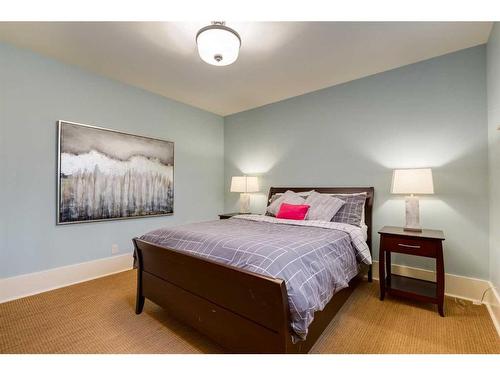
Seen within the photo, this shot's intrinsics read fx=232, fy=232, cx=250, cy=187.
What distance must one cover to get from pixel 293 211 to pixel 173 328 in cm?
167

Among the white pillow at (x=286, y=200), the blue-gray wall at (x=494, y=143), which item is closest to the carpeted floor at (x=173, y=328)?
the blue-gray wall at (x=494, y=143)

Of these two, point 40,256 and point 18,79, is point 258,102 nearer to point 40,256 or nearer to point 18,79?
point 18,79

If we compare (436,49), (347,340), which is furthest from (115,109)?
(436,49)

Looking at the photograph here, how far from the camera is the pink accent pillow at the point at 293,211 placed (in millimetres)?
2703

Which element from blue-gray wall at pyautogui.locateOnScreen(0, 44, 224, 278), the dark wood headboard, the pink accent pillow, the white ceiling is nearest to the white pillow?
the pink accent pillow

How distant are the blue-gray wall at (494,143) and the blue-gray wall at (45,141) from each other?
373 cm

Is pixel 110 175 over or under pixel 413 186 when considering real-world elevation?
over

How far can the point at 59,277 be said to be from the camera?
2.54m

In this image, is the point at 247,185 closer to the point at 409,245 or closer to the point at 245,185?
the point at 245,185

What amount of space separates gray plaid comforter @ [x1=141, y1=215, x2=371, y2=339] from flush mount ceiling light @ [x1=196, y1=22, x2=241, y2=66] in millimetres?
1455

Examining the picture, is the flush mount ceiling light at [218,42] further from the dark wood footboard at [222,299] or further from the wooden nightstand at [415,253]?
the wooden nightstand at [415,253]

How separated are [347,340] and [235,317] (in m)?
0.88

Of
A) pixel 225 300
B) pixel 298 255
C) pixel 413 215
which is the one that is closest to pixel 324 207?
pixel 413 215
